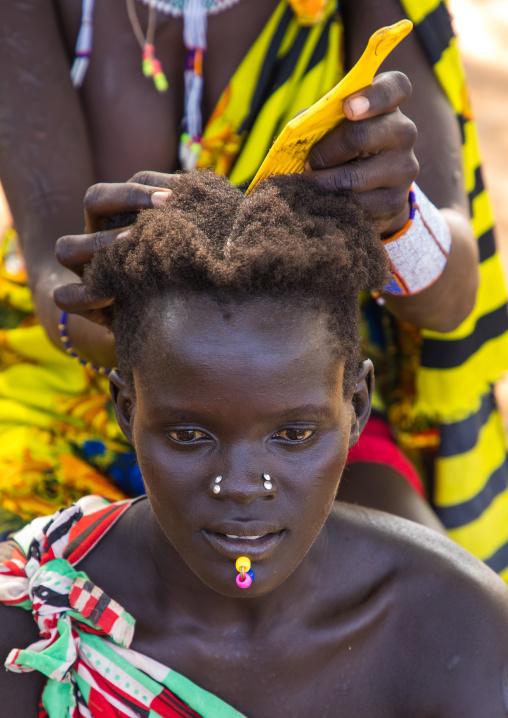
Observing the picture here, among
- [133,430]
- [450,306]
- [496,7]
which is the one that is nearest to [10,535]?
[133,430]

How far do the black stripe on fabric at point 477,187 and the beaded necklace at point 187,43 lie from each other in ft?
1.76

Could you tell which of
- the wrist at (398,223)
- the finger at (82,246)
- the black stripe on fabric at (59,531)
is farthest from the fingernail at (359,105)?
the black stripe on fabric at (59,531)

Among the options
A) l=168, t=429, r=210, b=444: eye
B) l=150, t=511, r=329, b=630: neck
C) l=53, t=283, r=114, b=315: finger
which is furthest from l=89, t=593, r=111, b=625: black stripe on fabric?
l=53, t=283, r=114, b=315: finger

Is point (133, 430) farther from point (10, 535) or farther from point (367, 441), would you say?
point (367, 441)

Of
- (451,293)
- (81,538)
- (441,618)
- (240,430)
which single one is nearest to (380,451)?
(451,293)

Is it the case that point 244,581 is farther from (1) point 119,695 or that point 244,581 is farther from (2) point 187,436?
(1) point 119,695

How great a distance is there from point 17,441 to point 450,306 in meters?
0.96

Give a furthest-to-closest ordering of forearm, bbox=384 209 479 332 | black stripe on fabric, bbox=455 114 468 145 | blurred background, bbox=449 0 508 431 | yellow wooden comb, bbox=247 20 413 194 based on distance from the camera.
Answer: blurred background, bbox=449 0 508 431 → black stripe on fabric, bbox=455 114 468 145 → forearm, bbox=384 209 479 332 → yellow wooden comb, bbox=247 20 413 194

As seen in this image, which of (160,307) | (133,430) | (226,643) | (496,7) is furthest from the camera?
(496,7)

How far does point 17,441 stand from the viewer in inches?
73.2

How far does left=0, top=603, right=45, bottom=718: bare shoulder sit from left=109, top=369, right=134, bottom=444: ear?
0.38 meters

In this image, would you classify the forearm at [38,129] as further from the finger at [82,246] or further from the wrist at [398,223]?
the wrist at [398,223]

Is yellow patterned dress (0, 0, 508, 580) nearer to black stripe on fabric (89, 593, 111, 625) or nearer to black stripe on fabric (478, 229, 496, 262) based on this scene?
black stripe on fabric (478, 229, 496, 262)

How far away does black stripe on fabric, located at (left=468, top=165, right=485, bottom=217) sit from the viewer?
6.82ft
